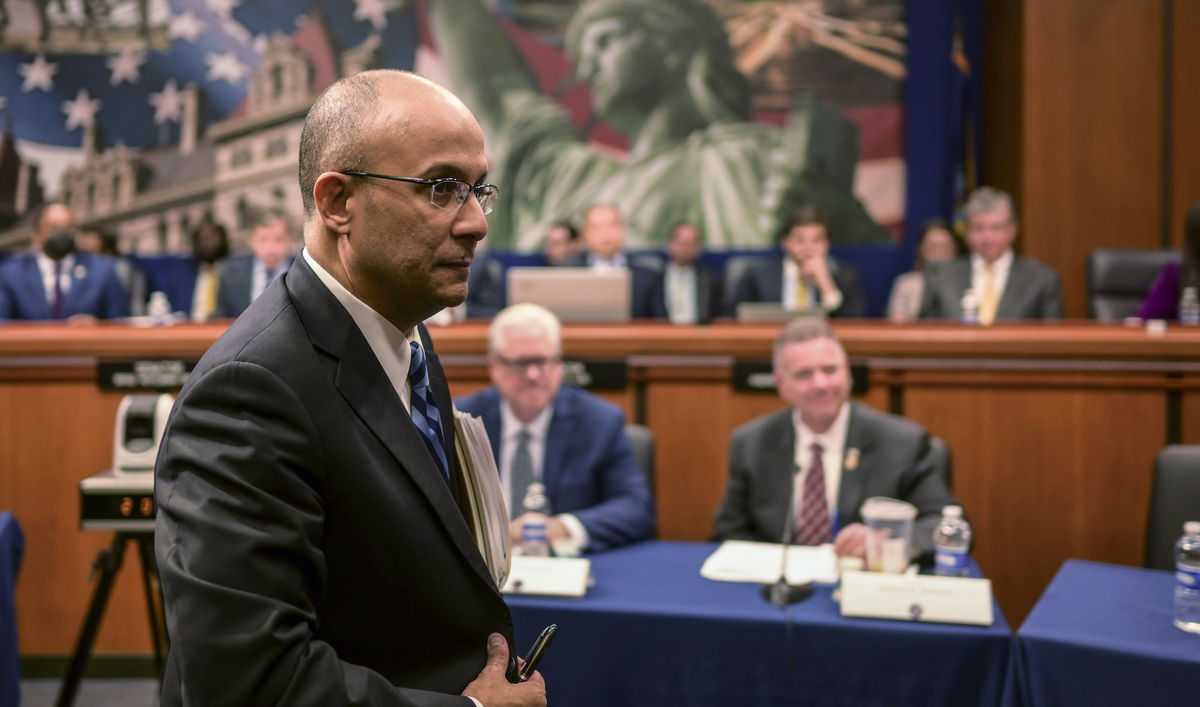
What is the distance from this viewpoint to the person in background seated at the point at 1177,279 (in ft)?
14.4

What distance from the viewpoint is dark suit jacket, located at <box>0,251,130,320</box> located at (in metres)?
5.82

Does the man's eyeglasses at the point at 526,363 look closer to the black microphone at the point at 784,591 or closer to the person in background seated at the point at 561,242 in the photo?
the black microphone at the point at 784,591

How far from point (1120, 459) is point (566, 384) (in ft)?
6.41

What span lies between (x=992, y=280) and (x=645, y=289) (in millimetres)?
2111

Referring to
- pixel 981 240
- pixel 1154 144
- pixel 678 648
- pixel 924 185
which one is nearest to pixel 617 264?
pixel 981 240

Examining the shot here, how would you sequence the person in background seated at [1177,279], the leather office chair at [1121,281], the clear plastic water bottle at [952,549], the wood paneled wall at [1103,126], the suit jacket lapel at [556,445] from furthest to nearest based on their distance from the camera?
the wood paneled wall at [1103,126] → the leather office chair at [1121,281] → the person in background seated at [1177,279] → the suit jacket lapel at [556,445] → the clear plastic water bottle at [952,549]

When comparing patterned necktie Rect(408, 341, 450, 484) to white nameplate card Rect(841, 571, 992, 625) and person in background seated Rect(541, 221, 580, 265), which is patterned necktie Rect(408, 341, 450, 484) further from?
person in background seated Rect(541, 221, 580, 265)

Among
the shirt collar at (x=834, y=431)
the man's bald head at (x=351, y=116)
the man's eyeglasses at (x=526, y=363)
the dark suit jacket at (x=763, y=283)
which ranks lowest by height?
the shirt collar at (x=834, y=431)

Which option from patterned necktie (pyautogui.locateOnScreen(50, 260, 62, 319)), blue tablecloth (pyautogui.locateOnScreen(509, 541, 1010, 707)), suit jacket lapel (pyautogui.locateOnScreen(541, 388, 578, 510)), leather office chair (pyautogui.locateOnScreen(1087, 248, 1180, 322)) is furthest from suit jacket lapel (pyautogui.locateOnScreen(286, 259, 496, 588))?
patterned necktie (pyautogui.locateOnScreen(50, 260, 62, 319))

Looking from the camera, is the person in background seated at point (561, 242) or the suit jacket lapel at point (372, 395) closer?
the suit jacket lapel at point (372, 395)

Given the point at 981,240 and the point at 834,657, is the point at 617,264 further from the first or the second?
the point at 834,657

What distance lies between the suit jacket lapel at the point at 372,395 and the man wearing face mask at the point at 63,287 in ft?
16.7

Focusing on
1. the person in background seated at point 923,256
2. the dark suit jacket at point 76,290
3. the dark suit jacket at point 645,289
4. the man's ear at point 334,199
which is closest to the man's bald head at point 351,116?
the man's ear at point 334,199

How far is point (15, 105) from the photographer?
8844mm
